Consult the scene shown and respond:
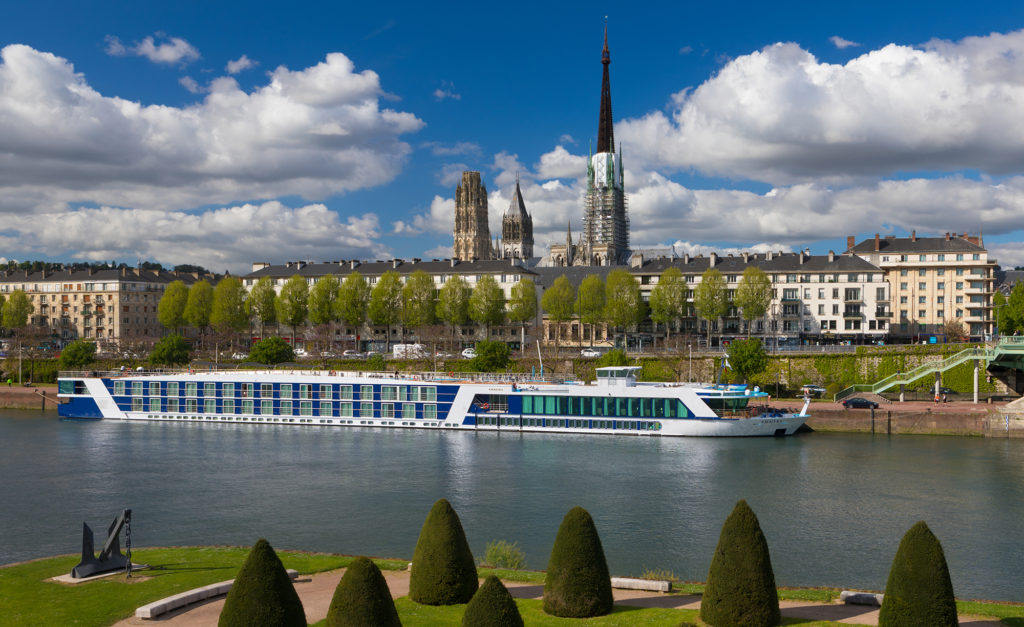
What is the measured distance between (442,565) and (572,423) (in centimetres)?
4521

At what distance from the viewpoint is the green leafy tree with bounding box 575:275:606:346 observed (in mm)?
107312

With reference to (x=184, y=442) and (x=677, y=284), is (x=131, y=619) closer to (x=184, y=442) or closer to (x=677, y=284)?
(x=184, y=442)

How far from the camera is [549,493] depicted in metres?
40.1

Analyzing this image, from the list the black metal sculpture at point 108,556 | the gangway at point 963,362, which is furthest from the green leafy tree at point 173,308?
the black metal sculpture at point 108,556

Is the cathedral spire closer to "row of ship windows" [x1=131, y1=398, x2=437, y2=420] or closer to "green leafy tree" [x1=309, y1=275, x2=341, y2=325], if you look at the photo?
"green leafy tree" [x1=309, y1=275, x2=341, y2=325]

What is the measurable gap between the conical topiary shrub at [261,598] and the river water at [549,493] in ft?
48.0

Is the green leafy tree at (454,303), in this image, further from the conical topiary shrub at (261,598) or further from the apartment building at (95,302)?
the conical topiary shrub at (261,598)

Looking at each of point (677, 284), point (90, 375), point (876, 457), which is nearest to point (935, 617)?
point (876, 457)

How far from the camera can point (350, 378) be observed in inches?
2746

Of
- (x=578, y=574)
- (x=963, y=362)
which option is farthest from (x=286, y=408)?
(x=963, y=362)

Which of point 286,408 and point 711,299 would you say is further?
point 711,299

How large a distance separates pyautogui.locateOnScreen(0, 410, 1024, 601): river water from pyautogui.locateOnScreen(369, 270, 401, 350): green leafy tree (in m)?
48.5

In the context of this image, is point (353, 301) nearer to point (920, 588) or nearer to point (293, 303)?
point (293, 303)

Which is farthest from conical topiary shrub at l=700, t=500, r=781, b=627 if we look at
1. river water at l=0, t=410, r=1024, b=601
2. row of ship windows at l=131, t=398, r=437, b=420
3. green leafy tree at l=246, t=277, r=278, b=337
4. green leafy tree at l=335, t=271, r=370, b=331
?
green leafy tree at l=246, t=277, r=278, b=337
